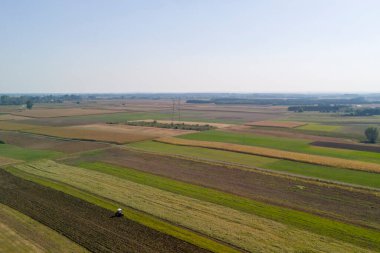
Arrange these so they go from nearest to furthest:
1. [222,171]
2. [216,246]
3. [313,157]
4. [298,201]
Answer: [216,246]
[298,201]
[222,171]
[313,157]

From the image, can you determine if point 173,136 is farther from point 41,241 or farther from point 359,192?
point 41,241

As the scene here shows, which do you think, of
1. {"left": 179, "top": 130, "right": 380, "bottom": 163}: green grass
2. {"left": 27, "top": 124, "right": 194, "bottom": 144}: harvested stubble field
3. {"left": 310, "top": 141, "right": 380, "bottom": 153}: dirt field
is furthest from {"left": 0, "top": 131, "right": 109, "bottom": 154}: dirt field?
{"left": 310, "top": 141, "right": 380, "bottom": 153}: dirt field

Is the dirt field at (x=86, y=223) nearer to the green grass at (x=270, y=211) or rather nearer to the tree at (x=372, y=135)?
the green grass at (x=270, y=211)

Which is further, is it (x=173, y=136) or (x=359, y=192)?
(x=173, y=136)


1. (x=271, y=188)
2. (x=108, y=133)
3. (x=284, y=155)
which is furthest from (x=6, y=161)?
(x=284, y=155)

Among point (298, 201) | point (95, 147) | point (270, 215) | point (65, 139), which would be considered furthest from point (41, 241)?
point (65, 139)

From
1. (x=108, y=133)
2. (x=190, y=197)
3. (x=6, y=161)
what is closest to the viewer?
(x=190, y=197)

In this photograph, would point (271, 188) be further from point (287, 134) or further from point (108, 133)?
point (108, 133)
